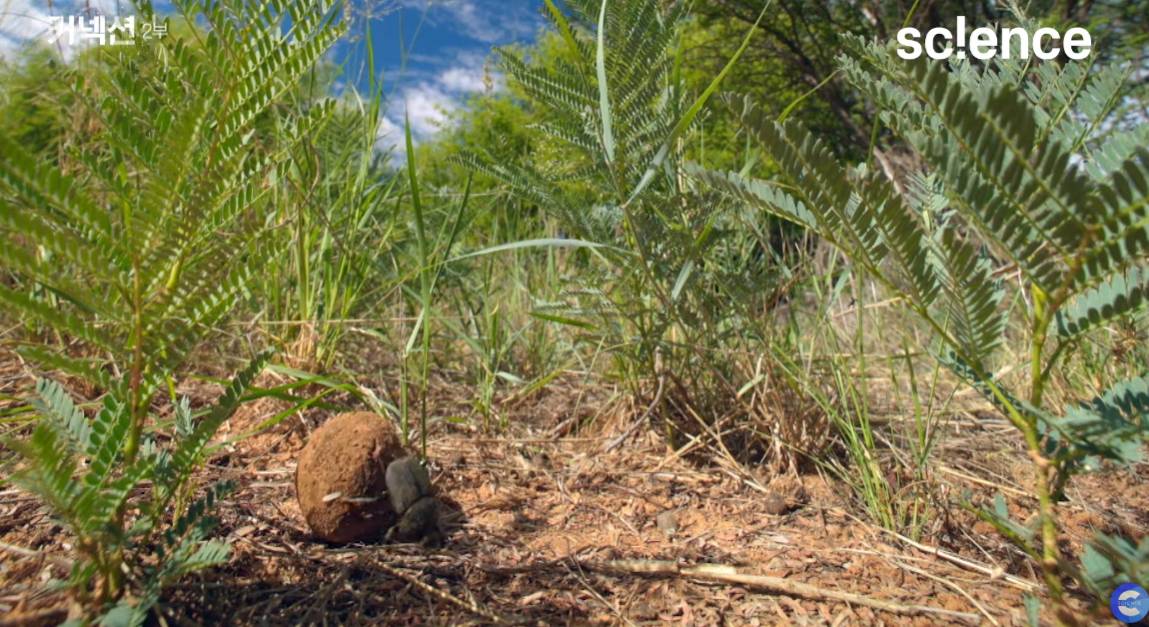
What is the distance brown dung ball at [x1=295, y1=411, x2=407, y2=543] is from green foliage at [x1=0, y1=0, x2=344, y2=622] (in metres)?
0.26

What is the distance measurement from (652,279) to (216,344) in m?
1.24

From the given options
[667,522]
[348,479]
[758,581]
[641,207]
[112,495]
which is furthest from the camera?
[641,207]

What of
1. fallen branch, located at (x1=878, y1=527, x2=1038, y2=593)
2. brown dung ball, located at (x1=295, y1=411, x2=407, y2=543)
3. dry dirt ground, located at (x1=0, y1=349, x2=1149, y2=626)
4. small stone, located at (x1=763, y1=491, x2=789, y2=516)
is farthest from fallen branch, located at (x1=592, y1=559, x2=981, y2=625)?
brown dung ball, located at (x1=295, y1=411, x2=407, y2=543)

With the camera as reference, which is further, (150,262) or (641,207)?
(641,207)

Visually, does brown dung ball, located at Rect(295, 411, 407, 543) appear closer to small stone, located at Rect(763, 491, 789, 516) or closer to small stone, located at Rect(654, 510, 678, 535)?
small stone, located at Rect(654, 510, 678, 535)

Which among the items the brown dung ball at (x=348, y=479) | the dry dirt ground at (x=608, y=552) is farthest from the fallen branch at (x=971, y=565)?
the brown dung ball at (x=348, y=479)

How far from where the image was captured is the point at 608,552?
1163mm

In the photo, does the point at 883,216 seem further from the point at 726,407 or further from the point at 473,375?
the point at 473,375

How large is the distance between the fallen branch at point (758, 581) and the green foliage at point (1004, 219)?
0.26m

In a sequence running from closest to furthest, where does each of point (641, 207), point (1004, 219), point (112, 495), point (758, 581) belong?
point (1004, 219)
point (112, 495)
point (758, 581)
point (641, 207)

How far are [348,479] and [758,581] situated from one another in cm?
64

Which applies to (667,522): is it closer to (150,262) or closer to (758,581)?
(758,581)

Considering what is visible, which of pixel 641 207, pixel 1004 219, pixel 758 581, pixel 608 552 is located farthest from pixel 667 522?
pixel 1004 219

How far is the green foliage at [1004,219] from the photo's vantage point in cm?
58
